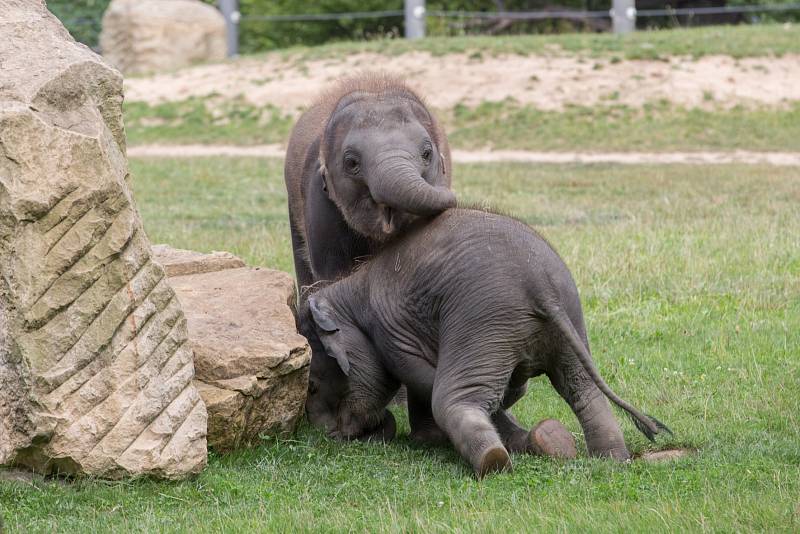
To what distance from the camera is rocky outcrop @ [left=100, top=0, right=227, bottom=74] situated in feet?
93.1

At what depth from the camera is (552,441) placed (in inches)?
237

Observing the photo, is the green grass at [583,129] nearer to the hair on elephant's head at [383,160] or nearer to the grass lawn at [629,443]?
the grass lawn at [629,443]

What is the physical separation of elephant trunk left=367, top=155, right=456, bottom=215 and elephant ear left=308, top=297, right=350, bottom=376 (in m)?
0.76

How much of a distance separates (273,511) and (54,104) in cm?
201

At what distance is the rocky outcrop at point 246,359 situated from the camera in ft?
19.7

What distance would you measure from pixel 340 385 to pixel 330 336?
308 millimetres

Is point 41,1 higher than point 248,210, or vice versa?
point 41,1

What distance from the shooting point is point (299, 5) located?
126ft

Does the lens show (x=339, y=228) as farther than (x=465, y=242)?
Yes

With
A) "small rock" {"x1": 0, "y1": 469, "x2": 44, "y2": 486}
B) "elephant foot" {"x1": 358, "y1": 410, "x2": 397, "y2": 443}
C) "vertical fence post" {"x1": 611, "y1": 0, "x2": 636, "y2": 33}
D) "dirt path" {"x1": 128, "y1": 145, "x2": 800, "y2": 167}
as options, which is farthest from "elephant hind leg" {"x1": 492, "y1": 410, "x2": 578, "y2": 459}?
"vertical fence post" {"x1": 611, "y1": 0, "x2": 636, "y2": 33}

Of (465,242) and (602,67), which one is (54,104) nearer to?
(465,242)

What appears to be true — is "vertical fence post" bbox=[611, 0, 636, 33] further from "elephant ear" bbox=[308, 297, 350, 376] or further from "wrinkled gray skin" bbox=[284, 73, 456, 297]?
"elephant ear" bbox=[308, 297, 350, 376]

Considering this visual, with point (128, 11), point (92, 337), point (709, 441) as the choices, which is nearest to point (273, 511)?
point (92, 337)

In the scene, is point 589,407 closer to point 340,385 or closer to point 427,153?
point 340,385
